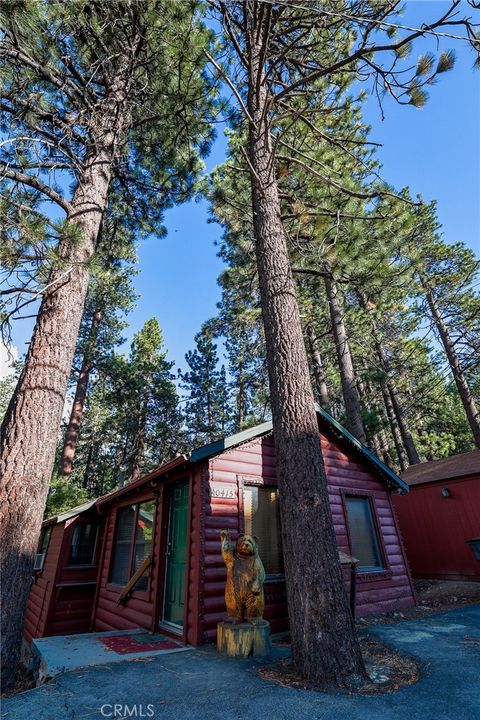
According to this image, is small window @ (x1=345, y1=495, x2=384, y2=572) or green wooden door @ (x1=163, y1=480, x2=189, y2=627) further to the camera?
small window @ (x1=345, y1=495, x2=384, y2=572)

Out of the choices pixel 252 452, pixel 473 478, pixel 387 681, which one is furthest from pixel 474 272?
pixel 387 681

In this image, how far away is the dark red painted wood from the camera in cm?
984

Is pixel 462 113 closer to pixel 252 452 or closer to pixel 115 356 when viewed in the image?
pixel 252 452

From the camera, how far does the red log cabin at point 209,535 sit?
538 cm

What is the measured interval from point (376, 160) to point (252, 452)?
9067mm

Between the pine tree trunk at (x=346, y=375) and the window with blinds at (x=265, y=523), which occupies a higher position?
the pine tree trunk at (x=346, y=375)

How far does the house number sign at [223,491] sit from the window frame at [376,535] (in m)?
2.63

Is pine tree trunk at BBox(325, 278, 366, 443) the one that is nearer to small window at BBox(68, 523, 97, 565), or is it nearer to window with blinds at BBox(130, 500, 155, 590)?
window with blinds at BBox(130, 500, 155, 590)

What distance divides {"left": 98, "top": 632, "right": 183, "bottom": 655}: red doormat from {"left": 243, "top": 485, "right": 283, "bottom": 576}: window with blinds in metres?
1.85

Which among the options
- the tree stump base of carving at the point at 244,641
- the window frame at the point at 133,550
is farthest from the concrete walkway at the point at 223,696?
the window frame at the point at 133,550

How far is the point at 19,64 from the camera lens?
214 inches

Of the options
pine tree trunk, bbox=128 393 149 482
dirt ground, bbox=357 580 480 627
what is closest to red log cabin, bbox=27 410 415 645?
dirt ground, bbox=357 580 480 627

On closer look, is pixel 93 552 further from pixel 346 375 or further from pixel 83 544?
pixel 346 375

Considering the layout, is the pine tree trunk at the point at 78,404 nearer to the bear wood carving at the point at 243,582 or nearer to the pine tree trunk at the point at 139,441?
the pine tree trunk at the point at 139,441
